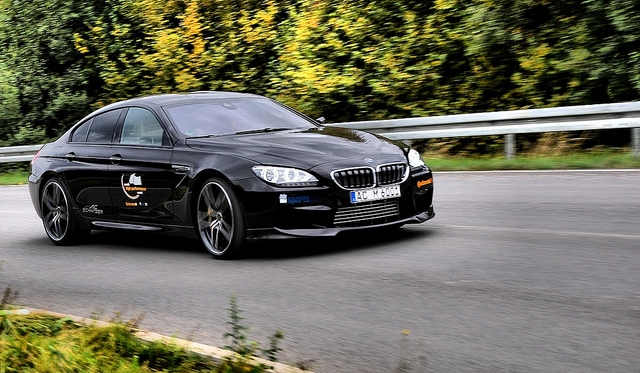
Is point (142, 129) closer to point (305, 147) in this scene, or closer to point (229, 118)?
point (229, 118)

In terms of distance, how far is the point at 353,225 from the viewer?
831cm

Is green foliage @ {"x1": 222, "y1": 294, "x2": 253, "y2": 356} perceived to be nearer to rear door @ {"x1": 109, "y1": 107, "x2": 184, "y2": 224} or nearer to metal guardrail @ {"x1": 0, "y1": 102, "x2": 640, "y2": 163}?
rear door @ {"x1": 109, "y1": 107, "x2": 184, "y2": 224}

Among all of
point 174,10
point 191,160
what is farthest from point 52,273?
point 174,10

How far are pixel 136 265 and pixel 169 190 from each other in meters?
0.72

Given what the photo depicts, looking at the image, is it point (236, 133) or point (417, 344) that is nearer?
point (417, 344)

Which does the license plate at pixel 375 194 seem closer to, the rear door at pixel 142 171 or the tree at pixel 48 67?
the rear door at pixel 142 171

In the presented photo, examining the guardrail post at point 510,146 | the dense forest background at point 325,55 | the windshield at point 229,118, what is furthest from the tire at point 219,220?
the dense forest background at point 325,55

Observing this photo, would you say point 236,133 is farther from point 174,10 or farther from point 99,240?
point 174,10

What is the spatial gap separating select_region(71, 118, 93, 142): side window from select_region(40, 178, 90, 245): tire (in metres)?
0.47

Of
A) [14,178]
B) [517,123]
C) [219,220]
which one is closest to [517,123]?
[517,123]

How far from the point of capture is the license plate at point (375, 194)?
8.27 m

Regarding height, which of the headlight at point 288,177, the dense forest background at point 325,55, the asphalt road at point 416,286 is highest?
the dense forest background at point 325,55

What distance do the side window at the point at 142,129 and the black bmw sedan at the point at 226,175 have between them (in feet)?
0.04

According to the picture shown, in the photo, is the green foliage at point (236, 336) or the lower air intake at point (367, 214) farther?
the lower air intake at point (367, 214)
